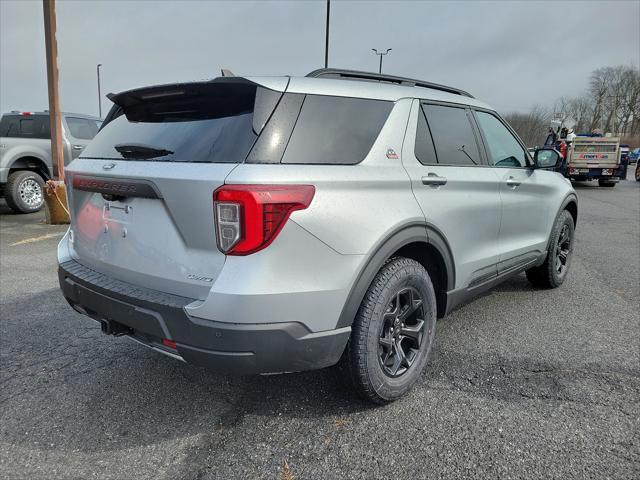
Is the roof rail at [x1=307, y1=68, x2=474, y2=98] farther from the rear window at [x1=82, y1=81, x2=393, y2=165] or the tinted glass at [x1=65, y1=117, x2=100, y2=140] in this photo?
the tinted glass at [x1=65, y1=117, x2=100, y2=140]

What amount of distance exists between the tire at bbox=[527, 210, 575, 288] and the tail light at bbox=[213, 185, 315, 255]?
3398 mm

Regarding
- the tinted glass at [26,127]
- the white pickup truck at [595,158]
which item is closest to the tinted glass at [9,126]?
the tinted glass at [26,127]

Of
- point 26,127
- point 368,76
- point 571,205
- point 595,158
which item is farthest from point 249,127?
point 595,158

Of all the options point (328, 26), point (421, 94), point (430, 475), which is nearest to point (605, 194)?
point (328, 26)

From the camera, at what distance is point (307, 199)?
199cm

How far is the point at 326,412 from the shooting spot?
8.16 ft

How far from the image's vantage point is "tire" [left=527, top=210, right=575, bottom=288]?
174 inches

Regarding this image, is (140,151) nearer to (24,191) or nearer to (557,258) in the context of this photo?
(557,258)

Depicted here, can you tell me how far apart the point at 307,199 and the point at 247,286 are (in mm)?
453

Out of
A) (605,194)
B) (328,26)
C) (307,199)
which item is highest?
(328,26)

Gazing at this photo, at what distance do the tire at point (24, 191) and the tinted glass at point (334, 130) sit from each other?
8.51 meters

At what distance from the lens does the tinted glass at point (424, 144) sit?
2674mm

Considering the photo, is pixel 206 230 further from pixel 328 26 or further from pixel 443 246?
pixel 328 26

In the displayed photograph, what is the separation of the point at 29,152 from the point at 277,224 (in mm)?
9184
